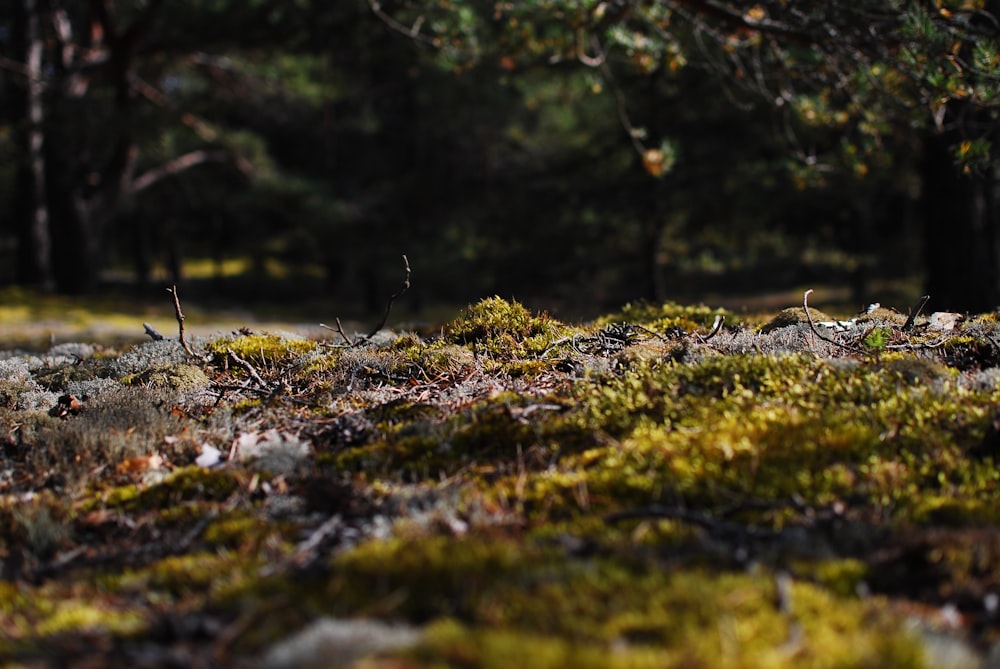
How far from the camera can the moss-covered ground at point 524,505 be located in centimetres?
183

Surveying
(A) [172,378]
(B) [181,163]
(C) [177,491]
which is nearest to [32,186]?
(B) [181,163]

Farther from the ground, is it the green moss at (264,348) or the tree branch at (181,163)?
the tree branch at (181,163)

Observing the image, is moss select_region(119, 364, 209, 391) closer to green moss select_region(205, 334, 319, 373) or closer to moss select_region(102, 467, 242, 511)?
green moss select_region(205, 334, 319, 373)

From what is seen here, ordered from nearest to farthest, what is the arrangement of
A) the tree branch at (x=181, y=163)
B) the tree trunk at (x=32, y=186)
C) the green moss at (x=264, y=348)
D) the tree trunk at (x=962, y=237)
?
the green moss at (x=264, y=348) < the tree trunk at (x=962, y=237) < the tree trunk at (x=32, y=186) < the tree branch at (x=181, y=163)

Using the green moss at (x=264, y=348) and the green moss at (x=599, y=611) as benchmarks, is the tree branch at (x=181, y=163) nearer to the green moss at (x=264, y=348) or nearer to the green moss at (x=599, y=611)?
the green moss at (x=264, y=348)

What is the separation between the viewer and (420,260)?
18.3 m

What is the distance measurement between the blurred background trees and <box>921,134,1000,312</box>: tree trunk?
2 centimetres

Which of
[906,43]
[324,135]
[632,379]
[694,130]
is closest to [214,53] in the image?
[324,135]

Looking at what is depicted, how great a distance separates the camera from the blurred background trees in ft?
28.4

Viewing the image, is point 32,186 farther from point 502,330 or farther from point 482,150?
point 502,330

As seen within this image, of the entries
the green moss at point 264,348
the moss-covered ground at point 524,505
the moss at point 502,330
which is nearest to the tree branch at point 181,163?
the green moss at point 264,348

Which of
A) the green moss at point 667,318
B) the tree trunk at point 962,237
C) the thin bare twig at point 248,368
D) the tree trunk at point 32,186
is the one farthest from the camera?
the tree trunk at point 32,186

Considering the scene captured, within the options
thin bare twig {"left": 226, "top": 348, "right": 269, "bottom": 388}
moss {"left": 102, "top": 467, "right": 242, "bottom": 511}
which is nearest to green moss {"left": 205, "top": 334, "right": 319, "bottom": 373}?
thin bare twig {"left": 226, "top": 348, "right": 269, "bottom": 388}

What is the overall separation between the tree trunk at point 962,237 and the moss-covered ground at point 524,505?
4.71 meters
